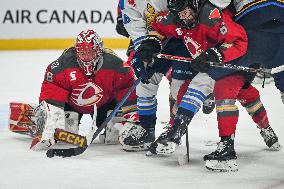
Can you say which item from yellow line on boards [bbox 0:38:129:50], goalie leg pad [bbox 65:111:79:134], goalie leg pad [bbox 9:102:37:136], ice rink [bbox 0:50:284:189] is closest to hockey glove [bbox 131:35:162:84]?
ice rink [bbox 0:50:284:189]

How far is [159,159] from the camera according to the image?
11.8ft

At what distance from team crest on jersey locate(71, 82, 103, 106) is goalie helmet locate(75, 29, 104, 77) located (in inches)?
3.2

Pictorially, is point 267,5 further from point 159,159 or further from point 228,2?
point 159,159

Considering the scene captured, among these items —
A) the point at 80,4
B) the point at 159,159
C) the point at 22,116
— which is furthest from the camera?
the point at 80,4

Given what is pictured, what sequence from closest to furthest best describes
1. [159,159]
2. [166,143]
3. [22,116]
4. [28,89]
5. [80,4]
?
[166,143]
[159,159]
[22,116]
[28,89]
[80,4]

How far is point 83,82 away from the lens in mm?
3918

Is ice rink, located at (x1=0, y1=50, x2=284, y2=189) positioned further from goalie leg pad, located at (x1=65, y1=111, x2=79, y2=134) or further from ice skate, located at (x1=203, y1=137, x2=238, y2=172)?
goalie leg pad, located at (x1=65, y1=111, x2=79, y2=134)

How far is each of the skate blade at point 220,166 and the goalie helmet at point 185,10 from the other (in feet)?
2.08

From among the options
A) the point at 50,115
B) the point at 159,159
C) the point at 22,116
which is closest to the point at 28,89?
the point at 22,116

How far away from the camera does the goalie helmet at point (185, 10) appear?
11.1 feet

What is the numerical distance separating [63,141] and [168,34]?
2.42 feet

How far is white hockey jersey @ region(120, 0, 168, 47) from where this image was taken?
148 inches

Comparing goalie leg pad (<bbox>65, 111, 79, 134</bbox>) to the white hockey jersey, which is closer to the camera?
the white hockey jersey

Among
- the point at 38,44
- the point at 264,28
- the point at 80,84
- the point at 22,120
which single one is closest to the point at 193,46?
the point at 264,28
